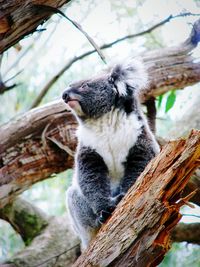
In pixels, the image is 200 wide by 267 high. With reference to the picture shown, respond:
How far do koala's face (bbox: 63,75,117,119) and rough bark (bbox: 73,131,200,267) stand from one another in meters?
1.40

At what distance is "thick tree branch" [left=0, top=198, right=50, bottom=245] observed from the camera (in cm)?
444

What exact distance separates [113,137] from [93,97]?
34 centimetres

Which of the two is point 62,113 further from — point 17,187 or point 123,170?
point 123,170

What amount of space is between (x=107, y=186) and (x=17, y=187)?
1120 mm

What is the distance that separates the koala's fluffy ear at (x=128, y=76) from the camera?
11.1 ft

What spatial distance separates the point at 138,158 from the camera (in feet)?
10.2

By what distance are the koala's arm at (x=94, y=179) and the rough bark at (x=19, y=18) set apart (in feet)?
4.31

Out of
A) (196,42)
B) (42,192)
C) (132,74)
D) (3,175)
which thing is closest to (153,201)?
(132,74)

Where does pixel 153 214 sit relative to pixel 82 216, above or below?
above

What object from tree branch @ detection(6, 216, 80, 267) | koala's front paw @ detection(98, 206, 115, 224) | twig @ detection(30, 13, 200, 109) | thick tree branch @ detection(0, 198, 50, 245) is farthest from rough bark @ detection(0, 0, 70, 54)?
thick tree branch @ detection(0, 198, 50, 245)

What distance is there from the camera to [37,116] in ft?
13.5

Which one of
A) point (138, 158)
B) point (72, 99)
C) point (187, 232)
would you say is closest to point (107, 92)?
point (72, 99)

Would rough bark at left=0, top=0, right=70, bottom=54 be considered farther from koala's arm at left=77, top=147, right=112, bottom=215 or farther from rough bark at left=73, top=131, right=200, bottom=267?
koala's arm at left=77, top=147, right=112, bottom=215

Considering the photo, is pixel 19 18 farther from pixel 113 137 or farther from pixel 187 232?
pixel 187 232
